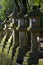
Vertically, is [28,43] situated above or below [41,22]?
below

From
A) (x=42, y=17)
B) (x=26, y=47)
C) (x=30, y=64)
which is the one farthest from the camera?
(x=26, y=47)

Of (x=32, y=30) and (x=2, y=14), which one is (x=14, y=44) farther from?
(x=2, y=14)

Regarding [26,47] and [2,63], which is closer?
[26,47]

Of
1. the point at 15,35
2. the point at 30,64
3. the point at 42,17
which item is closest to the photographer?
the point at 30,64

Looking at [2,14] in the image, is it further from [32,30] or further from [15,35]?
[32,30]

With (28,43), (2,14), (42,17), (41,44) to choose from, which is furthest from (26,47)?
(2,14)

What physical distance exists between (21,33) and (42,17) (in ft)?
13.2

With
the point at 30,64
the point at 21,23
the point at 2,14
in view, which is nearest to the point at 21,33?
the point at 21,23

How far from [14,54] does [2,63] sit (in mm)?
1514

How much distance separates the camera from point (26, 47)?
2300 centimetres

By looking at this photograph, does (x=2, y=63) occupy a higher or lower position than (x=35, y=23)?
lower

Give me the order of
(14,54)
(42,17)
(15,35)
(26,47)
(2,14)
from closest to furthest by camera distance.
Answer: (42,17) → (26,47) → (14,54) → (15,35) → (2,14)

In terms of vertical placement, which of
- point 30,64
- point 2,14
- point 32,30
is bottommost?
point 2,14

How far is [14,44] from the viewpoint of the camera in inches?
1021
